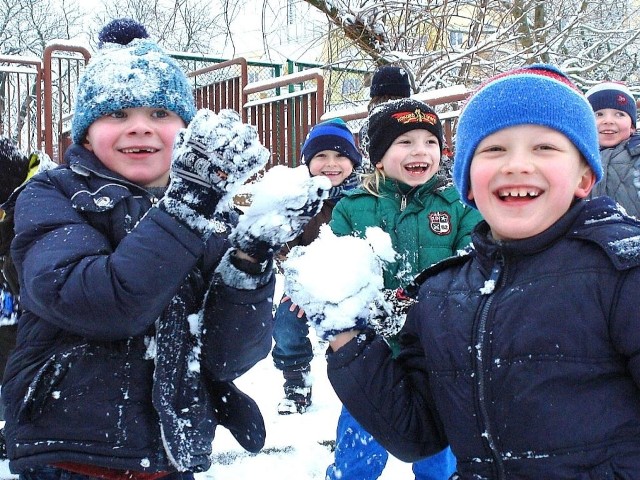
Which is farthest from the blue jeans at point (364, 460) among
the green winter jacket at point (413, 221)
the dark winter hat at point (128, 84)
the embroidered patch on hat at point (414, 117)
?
the dark winter hat at point (128, 84)

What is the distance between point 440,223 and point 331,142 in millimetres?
1629

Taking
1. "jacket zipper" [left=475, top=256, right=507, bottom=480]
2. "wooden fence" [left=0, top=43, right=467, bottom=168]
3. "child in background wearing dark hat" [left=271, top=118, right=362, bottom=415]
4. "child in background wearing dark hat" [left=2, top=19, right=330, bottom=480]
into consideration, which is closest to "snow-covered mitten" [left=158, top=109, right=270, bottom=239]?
"child in background wearing dark hat" [left=2, top=19, right=330, bottom=480]

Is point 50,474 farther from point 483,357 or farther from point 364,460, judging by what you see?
point 364,460

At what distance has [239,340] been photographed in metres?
1.55

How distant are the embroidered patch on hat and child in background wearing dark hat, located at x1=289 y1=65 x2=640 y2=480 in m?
1.40

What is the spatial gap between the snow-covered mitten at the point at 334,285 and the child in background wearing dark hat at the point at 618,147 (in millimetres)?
3035

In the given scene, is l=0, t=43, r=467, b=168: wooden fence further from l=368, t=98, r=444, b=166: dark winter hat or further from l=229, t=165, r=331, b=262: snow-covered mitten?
l=229, t=165, r=331, b=262: snow-covered mitten

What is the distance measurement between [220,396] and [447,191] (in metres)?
1.44

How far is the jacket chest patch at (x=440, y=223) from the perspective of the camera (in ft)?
8.68

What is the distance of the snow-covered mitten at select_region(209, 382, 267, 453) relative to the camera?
1617 millimetres

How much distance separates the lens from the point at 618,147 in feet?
14.5

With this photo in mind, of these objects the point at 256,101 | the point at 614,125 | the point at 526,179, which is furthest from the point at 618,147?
the point at 256,101

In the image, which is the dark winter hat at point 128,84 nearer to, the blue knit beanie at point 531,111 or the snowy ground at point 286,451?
the blue knit beanie at point 531,111

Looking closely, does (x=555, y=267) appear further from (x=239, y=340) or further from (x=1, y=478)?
(x=1, y=478)
